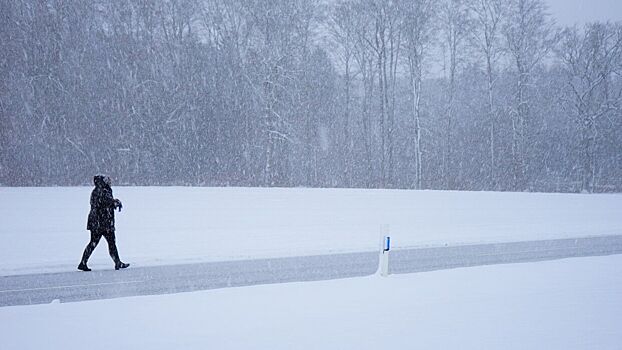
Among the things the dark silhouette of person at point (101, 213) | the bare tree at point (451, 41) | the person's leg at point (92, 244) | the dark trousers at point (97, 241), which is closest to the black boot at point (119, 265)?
the dark trousers at point (97, 241)

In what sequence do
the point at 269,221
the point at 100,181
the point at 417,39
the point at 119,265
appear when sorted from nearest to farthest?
the point at 100,181, the point at 119,265, the point at 269,221, the point at 417,39

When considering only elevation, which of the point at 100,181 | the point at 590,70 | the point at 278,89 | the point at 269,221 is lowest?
the point at 269,221

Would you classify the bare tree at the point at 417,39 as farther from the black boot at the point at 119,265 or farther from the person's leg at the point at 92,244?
the person's leg at the point at 92,244

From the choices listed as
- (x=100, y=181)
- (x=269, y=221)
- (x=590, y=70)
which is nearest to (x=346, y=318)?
(x=100, y=181)

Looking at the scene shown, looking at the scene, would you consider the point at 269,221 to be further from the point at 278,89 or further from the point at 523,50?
the point at 523,50

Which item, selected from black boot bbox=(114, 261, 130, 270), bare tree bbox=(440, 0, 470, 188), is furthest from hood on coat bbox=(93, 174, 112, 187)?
bare tree bbox=(440, 0, 470, 188)

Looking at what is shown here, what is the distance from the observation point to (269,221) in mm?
21297

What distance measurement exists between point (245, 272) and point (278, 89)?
988 inches

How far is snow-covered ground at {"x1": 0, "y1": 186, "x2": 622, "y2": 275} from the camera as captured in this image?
48.6 feet

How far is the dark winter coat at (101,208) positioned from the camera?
1105cm

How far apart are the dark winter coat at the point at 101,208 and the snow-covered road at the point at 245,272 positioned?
3.40 feet

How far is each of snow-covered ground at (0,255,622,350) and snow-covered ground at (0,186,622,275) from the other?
8.17 feet

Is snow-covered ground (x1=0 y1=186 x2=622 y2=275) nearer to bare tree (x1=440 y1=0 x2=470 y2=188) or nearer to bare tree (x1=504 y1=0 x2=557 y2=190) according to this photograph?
Answer: bare tree (x1=504 y1=0 x2=557 y2=190)

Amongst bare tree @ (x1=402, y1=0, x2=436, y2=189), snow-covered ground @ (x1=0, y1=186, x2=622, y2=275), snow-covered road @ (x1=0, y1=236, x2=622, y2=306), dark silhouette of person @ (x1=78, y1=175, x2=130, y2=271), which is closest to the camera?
snow-covered road @ (x1=0, y1=236, x2=622, y2=306)
